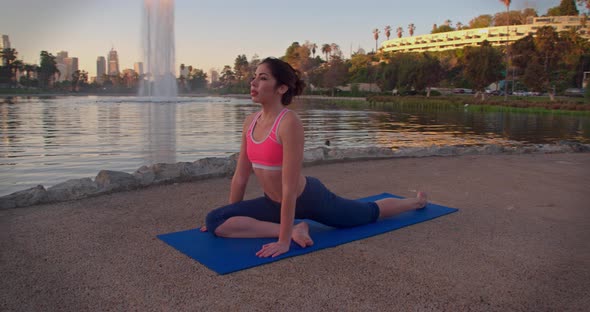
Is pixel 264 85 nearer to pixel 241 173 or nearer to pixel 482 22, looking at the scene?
pixel 241 173

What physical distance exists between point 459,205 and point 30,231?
3.93 metres

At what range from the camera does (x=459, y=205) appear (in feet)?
16.4

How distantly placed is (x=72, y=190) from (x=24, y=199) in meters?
0.46

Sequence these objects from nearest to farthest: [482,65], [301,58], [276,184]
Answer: [276,184] < [482,65] < [301,58]

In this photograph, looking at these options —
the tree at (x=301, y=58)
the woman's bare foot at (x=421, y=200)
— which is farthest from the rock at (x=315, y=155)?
the tree at (x=301, y=58)

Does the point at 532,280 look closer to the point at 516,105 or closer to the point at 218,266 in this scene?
the point at 218,266

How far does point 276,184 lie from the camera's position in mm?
3494

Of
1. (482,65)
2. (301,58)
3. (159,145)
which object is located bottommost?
(159,145)

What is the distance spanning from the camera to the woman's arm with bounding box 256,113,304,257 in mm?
3252

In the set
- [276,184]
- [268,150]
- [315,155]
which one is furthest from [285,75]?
[315,155]

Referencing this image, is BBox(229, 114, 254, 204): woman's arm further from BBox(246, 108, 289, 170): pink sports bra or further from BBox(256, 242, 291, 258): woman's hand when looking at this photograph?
BBox(256, 242, 291, 258): woman's hand

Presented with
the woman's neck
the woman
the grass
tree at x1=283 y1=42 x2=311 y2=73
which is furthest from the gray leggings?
tree at x1=283 y1=42 x2=311 y2=73

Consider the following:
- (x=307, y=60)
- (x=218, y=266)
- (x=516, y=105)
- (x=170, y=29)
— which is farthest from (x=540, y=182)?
(x=307, y=60)

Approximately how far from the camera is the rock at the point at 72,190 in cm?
493
